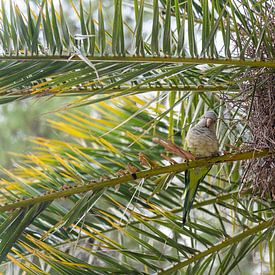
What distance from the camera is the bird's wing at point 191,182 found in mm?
2457

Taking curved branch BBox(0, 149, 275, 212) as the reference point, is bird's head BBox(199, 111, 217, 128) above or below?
above

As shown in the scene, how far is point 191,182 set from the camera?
252cm

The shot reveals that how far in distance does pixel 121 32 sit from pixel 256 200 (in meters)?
1.16

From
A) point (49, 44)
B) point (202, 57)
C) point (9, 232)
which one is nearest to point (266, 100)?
point (202, 57)

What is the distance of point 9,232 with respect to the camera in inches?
90.8

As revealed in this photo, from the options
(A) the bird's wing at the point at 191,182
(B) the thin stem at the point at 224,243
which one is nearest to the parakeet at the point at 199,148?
(A) the bird's wing at the point at 191,182

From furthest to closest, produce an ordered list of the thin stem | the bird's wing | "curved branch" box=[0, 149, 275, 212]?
1. the thin stem
2. the bird's wing
3. "curved branch" box=[0, 149, 275, 212]

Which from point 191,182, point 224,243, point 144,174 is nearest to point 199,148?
point 191,182

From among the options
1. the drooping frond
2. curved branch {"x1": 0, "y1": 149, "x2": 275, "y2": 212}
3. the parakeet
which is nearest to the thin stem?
the drooping frond

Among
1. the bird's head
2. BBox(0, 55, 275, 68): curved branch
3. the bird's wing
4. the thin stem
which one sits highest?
BBox(0, 55, 275, 68): curved branch

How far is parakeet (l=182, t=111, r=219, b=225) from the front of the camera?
2.47 m

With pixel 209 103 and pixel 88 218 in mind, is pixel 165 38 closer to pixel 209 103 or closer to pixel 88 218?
pixel 209 103

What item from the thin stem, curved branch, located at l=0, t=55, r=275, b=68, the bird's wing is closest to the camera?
curved branch, located at l=0, t=55, r=275, b=68

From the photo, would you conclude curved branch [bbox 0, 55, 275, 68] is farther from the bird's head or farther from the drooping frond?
the bird's head
